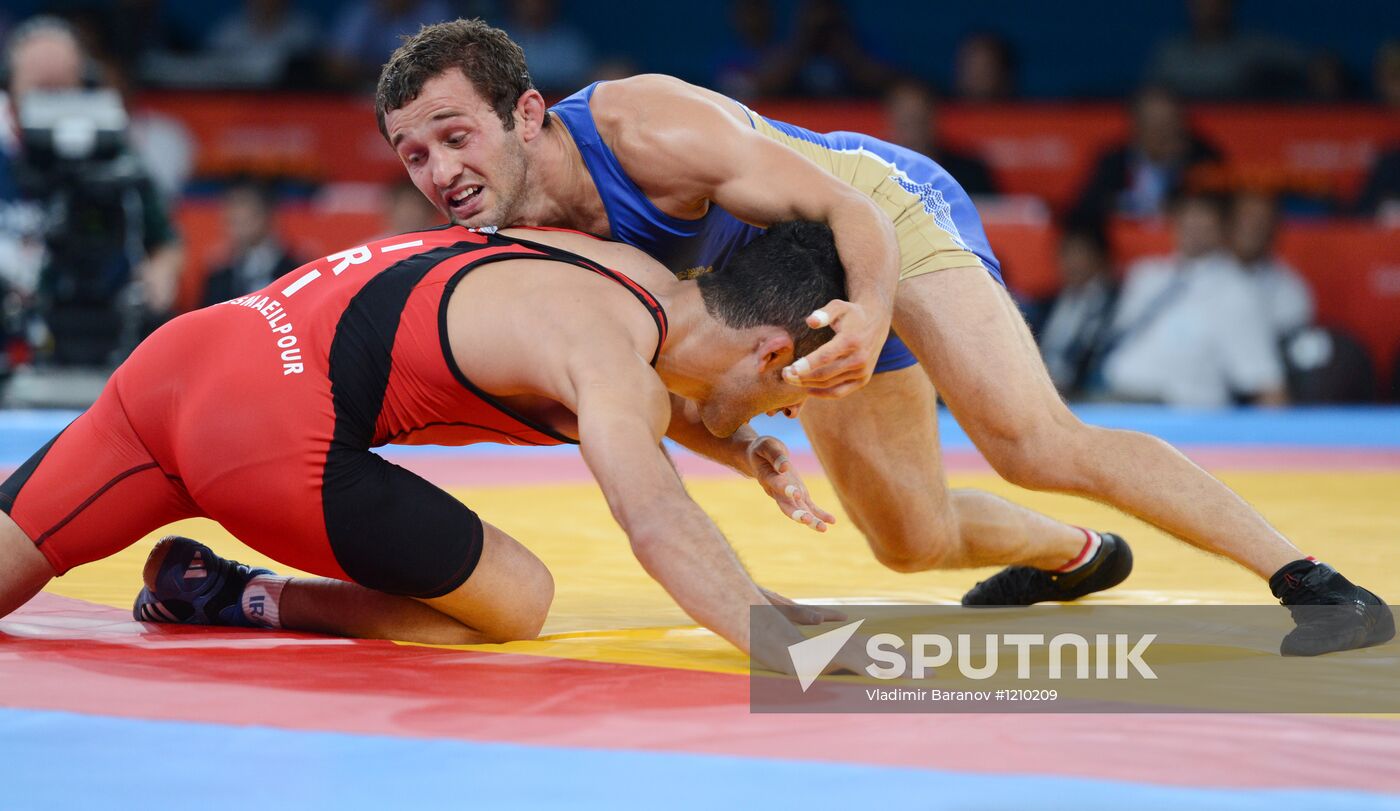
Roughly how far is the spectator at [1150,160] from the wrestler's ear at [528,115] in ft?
20.1

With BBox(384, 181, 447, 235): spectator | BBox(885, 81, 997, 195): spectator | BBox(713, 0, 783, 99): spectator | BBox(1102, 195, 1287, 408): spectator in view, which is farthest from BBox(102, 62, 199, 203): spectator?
BBox(1102, 195, 1287, 408): spectator

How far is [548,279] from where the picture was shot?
9.17ft

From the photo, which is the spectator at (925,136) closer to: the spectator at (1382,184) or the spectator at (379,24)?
the spectator at (1382,184)

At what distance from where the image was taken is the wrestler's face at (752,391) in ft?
9.55

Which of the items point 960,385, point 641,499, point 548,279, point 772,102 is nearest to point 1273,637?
point 960,385

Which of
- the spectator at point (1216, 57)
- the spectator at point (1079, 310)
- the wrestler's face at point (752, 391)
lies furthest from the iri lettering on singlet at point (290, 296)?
the spectator at point (1216, 57)

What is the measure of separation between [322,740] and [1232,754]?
3.77 feet

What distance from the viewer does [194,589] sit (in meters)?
3.11

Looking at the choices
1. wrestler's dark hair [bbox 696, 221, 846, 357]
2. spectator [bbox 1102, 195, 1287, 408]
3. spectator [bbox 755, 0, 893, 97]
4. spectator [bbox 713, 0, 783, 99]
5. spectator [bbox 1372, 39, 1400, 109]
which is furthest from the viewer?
spectator [bbox 713, 0, 783, 99]

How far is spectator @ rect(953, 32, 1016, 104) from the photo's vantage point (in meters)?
9.91

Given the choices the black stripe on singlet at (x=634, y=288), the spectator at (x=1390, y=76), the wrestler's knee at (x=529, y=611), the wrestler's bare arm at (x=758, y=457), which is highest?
the spectator at (x=1390, y=76)

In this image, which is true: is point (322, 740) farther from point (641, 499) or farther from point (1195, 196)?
point (1195, 196)

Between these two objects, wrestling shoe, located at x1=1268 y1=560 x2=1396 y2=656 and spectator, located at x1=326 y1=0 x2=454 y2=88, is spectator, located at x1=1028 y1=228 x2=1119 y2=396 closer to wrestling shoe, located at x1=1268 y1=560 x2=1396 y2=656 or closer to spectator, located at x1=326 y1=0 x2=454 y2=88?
A: spectator, located at x1=326 y1=0 x2=454 y2=88

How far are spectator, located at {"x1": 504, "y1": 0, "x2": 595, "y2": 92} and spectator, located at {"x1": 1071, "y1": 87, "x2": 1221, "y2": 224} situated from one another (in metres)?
3.23
